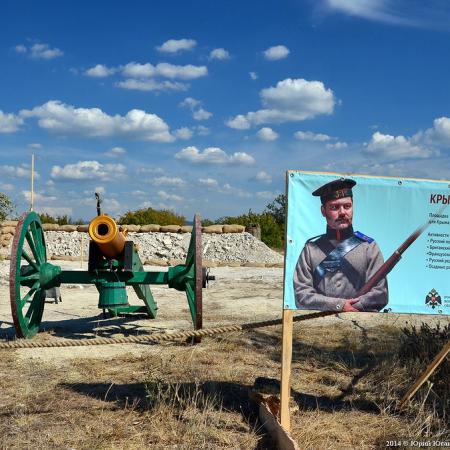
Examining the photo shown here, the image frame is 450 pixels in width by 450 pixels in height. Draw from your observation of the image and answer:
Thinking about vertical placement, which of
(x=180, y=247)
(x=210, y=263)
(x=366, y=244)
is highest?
(x=366, y=244)

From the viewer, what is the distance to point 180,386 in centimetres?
421

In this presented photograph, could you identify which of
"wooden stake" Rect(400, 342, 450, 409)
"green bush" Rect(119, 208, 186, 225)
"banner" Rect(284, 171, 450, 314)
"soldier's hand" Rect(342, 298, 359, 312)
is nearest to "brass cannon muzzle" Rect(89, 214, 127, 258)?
"banner" Rect(284, 171, 450, 314)

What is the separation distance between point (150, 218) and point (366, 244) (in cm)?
2500

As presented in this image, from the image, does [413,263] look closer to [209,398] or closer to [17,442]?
[209,398]

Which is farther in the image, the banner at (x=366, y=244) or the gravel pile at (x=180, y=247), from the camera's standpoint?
the gravel pile at (x=180, y=247)

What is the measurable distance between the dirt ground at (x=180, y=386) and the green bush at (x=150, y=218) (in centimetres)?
2044

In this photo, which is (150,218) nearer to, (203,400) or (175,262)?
(175,262)

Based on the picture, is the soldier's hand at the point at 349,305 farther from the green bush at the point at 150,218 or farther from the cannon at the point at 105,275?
the green bush at the point at 150,218

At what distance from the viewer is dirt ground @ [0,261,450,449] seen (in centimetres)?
337

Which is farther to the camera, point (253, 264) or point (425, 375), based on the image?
point (253, 264)

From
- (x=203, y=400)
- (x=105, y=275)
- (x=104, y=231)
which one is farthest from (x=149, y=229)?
(x=203, y=400)

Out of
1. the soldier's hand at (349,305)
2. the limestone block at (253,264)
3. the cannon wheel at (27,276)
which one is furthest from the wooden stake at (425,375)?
the limestone block at (253,264)

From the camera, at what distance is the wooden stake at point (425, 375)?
11.4 feet

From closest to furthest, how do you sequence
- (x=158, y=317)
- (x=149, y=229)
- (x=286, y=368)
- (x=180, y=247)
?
1. (x=286, y=368)
2. (x=158, y=317)
3. (x=180, y=247)
4. (x=149, y=229)
